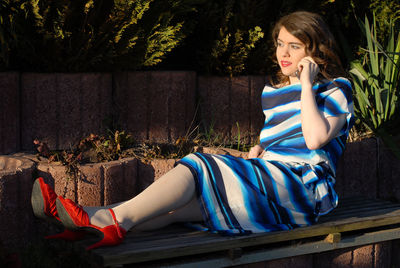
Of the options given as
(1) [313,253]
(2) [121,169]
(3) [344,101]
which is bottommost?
(1) [313,253]

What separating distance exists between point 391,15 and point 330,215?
2258mm

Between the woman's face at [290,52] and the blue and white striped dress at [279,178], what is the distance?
0.64 ft

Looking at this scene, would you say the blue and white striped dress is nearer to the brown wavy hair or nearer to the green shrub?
the brown wavy hair

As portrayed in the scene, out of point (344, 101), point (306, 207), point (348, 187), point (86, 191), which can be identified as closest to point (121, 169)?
point (86, 191)

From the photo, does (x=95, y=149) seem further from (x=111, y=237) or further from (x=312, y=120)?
(x=312, y=120)

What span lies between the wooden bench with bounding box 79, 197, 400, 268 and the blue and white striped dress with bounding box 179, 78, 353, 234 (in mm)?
79

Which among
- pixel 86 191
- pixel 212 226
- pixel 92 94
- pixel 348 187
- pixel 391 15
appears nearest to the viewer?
pixel 212 226

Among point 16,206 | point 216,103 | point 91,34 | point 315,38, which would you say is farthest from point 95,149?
point 315,38

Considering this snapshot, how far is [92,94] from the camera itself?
3939mm

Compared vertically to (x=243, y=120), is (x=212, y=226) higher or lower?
lower

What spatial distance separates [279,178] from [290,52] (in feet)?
2.42

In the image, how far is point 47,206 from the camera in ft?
9.52

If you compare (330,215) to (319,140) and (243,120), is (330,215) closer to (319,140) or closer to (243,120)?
(319,140)

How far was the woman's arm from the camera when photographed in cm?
308
